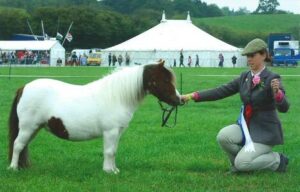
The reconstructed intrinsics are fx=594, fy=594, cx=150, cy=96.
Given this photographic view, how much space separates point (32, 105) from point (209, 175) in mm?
2386

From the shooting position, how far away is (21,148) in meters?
7.63

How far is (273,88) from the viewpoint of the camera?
22.9 feet

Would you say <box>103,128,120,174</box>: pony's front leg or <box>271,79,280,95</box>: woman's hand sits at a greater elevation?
<box>271,79,280,95</box>: woman's hand

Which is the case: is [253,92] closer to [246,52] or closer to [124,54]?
[246,52]

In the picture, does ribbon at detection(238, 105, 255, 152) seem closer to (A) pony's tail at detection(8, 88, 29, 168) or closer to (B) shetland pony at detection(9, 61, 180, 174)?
(B) shetland pony at detection(9, 61, 180, 174)

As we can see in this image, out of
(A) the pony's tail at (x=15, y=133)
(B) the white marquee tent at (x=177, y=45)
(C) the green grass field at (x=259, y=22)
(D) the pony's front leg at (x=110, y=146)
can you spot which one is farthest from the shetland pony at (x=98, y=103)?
(C) the green grass field at (x=259, y=22)

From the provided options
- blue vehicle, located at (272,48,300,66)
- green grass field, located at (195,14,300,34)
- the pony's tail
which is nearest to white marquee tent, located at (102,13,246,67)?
blue vehicle, located at (272,48,300,66)

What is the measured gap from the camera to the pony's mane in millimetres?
7309

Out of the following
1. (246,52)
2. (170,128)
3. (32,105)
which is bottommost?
(170,128)

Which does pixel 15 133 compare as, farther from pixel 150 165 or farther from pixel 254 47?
pixel 254 47

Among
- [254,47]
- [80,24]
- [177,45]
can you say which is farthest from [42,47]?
[254,47]

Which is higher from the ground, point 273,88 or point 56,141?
point 273,88

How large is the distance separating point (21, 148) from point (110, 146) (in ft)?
3.94

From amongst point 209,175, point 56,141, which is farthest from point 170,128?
point 209,175
